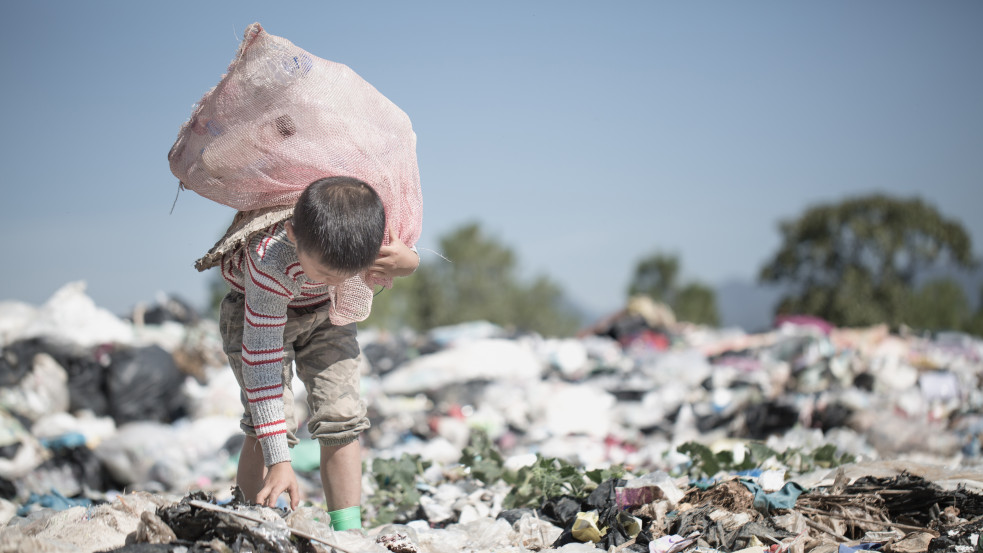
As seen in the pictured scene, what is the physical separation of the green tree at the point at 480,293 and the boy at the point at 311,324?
80.1 ft

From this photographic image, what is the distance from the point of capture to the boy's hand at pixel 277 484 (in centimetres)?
183

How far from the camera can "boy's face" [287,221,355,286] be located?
1.70 meters

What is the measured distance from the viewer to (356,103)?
2049 mm

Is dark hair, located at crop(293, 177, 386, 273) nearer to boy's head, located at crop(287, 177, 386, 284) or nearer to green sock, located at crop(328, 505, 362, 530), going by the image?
boy's head, located at crop(287, 177, 386, 284)

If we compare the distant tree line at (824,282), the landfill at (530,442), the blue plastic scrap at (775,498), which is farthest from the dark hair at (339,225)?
the distant tree line at (824,282)

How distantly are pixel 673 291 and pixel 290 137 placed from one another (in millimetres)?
38658

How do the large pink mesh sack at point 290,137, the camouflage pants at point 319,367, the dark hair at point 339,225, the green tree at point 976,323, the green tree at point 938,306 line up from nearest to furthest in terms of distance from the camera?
1. the dark hair at point 339,225
2. the large pink mesh sack at point 290,137
3. the camouflage pants at point 319,367
4. the green tree at point 976,323
5. the green tree at point 938,306

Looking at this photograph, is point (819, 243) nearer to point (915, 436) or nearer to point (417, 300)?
point (417, 300)

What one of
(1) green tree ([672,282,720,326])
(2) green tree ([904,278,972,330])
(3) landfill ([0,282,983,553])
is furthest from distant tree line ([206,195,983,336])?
(3) landfill ([0,282,983,553])

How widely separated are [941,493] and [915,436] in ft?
8.34

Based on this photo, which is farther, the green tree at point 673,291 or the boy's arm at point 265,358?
the green tree at point 673,291

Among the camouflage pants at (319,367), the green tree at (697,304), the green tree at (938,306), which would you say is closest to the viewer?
the camouflage pants at (319,367)

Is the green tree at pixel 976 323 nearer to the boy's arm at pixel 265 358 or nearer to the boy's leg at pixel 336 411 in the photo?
the boy's leg at pixel 336 411

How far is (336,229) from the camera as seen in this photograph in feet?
5.46
